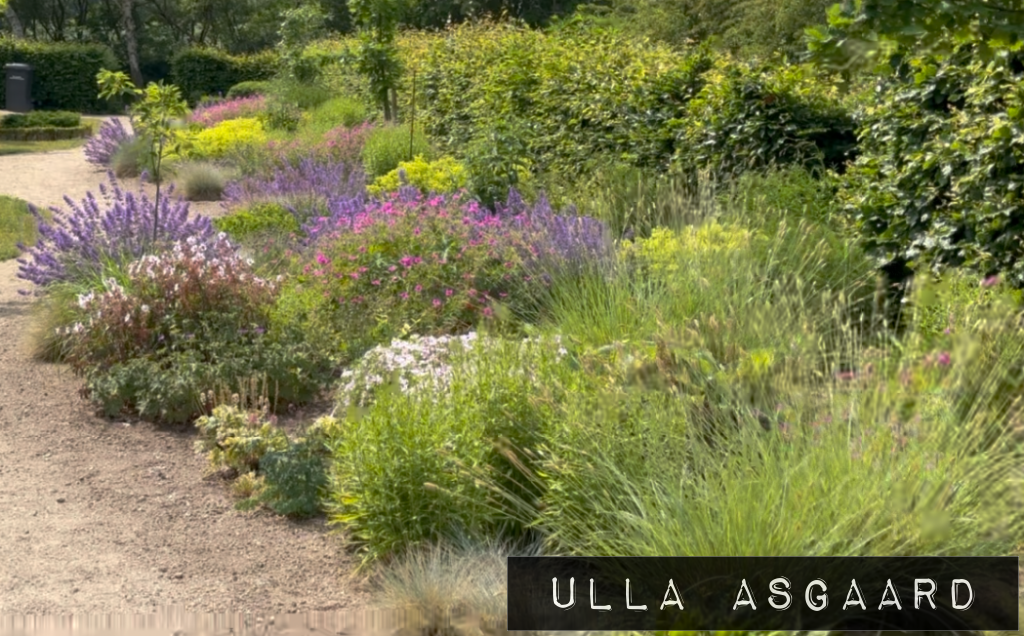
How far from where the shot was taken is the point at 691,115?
29.6ft

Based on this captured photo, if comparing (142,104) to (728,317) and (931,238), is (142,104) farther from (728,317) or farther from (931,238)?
(931,238)

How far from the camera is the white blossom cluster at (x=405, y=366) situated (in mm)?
4973

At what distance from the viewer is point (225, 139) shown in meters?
16.8

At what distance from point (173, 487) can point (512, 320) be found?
7.05 feet

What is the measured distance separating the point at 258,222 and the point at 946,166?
20.1 feet

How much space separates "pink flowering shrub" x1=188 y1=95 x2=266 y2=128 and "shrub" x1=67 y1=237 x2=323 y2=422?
47.3ft

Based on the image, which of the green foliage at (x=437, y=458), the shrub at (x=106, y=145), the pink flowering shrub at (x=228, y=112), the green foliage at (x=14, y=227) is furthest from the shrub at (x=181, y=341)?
the pink flowering shrub at (x=228, y=112)

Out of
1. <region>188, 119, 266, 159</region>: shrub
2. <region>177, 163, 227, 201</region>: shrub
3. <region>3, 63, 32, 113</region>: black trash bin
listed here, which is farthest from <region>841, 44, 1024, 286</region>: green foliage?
<region>3, 63, 32, 113</region>: black trash bin

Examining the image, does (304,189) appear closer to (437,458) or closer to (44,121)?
(437,458)

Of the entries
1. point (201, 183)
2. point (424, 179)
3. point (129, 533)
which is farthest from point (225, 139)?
point (129, 533)

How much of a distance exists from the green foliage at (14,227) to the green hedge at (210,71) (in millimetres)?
22121

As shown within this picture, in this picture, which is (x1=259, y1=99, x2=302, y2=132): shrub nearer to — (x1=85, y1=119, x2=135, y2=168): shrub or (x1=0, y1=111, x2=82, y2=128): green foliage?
(x1=85, y1=119, x2=135, y2=168): shrub

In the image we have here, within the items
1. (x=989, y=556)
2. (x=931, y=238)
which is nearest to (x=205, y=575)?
(x=989, y=556)

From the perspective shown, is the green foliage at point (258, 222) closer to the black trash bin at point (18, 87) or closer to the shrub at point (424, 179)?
the shrub at point (424, 179)
